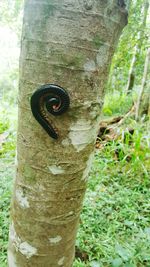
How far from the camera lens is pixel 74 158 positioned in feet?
2.14

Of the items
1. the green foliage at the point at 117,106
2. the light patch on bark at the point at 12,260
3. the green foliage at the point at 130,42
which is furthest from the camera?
the green foliage at the point at 117,106

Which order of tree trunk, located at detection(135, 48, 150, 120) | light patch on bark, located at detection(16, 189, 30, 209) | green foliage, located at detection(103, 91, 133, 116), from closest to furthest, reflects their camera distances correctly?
light patch on bark, located at detection(16, 189, 30, 209)
tree trunk, located at detection(135, 48, 150, 120)
green foliage, located at detection(103, 91, 133, 116)

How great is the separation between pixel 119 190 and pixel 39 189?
1.42m

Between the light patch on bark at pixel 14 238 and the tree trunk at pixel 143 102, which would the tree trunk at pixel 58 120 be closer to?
Answer: the light patch on bark at pixel 14 238

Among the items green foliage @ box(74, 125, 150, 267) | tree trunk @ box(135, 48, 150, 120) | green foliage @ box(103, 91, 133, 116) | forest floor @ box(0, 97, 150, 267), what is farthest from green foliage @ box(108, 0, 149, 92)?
green foliage @ box(74, 125, 150, 267)

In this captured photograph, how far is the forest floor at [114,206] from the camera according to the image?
1.38 metres

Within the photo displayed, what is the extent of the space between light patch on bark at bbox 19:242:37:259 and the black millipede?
355mm

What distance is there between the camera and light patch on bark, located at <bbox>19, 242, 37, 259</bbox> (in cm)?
74

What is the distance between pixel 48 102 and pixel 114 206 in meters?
1.41

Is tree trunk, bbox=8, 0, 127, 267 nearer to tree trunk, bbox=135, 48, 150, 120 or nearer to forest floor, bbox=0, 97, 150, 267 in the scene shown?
forest floor, bbox=0, 97, 150, 267

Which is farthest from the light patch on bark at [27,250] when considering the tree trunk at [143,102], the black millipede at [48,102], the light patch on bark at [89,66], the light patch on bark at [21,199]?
the tree trunk at [143,102]

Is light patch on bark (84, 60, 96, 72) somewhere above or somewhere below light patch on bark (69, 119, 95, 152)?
above

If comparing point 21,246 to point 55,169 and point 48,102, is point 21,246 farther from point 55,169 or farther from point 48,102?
point 48,102

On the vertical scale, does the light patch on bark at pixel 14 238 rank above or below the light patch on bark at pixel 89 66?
below
